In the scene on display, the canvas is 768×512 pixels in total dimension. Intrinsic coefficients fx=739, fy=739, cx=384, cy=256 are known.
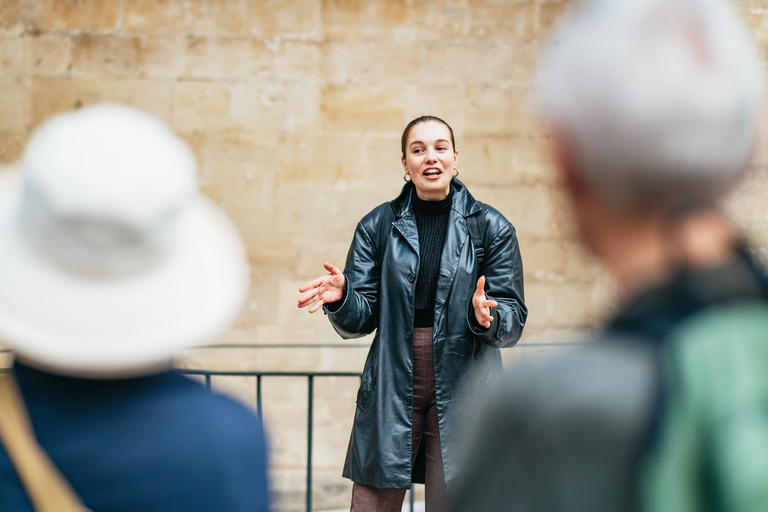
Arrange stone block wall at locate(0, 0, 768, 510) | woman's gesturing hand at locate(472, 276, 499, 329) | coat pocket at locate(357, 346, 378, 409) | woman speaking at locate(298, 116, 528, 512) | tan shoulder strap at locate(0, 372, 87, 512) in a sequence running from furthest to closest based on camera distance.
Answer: stone block wall at locate(0, 0, 768, 510)
coat pocket at locate(357, 346, 378, 409)
woman speaking at locate(298, 116, 528, 512)
woman's gesturing hand at locate(472, 276, 499, 329)
tan shoulder strap at locate(0, 372, 87, 512)

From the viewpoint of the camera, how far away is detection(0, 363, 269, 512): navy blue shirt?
2.67ft

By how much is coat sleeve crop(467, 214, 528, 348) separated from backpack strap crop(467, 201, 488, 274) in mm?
23

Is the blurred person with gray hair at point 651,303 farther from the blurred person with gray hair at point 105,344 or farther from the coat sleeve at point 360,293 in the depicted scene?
the coat sleeve at point 360,293

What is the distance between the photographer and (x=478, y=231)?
9.46 feet

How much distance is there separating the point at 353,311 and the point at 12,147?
133 inches

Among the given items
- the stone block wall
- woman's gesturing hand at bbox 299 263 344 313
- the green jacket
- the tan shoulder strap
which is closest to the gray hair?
the green jacket

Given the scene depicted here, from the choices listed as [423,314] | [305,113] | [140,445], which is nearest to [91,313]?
[140,445]

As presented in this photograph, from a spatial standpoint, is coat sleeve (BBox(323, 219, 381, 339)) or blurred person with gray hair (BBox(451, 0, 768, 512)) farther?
coat sleeve (BBox(323, 219, 381, 339))

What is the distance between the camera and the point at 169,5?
4992 mm

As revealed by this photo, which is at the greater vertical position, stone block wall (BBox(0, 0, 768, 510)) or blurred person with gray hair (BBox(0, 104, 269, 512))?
stone block wall (BBox(0, 0, 768, 510))

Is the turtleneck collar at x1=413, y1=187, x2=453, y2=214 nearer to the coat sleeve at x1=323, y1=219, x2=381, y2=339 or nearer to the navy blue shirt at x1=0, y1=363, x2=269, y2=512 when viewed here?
the coat sleeve at x1=323, y1=219, x2=381, y2=339

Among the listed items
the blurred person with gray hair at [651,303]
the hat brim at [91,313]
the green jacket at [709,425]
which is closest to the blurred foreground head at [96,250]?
the hat brim at [91,313]

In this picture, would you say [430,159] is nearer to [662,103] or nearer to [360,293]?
[360,293]

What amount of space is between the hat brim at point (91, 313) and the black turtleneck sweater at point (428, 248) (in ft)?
6.25
